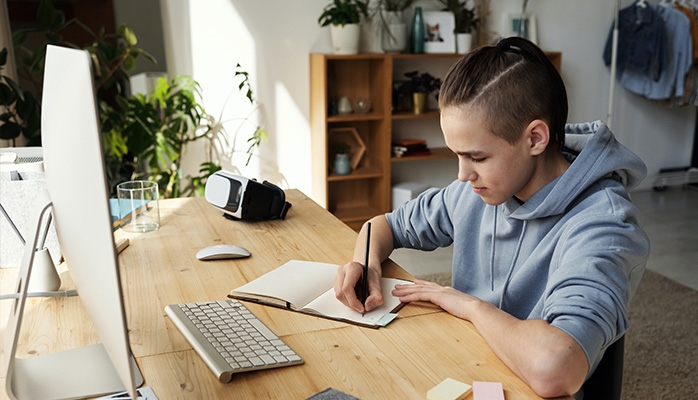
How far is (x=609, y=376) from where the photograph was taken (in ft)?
3.81

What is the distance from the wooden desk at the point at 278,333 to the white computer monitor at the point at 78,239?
62mm

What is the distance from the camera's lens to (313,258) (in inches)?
60.4

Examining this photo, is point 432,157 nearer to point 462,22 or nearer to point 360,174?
point 360,174

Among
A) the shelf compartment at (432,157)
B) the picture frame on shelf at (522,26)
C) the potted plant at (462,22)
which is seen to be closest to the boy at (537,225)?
the shelf compartment at (432,157)

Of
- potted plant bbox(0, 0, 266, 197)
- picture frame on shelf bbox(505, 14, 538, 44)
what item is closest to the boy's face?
potted plant bbox(0, 0, 266, 197)

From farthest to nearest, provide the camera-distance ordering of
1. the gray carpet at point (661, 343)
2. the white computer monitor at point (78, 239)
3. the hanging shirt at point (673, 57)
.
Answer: the hanging shirt at point (673, 57), the gray carpet at point (661, 343), the white computer monitor at point (78, 239)

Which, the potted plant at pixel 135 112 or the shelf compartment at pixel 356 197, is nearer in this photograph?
the potted plant at pixel 135 112

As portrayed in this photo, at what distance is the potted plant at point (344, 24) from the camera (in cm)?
390

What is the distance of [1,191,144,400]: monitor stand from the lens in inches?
36.7

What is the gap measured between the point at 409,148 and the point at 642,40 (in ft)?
6.30

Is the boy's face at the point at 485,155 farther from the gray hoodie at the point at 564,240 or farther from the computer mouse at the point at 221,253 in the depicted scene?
the computer mouse at the point at 221,253

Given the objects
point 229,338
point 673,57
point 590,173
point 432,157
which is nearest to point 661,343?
point 590,173

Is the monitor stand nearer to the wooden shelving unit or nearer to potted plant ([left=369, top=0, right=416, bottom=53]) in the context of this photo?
the wooden shelving unit

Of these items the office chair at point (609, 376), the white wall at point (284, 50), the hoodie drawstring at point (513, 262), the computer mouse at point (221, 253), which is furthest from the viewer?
the white wall at point (284, 50)
